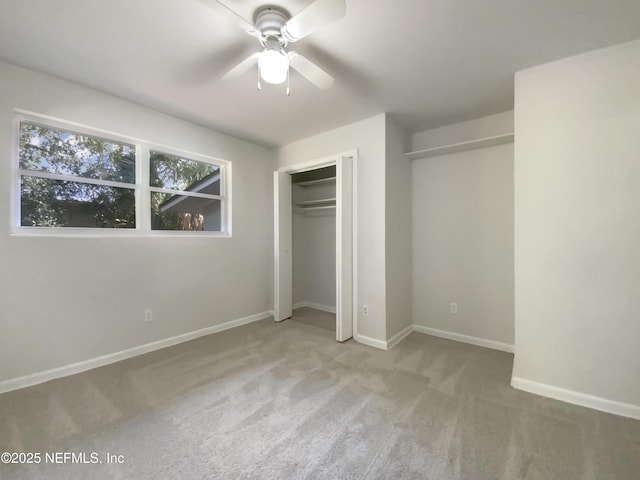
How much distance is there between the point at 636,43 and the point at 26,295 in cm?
488

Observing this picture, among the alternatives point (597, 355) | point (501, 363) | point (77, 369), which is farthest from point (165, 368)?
point (597, 355)

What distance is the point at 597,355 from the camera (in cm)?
191

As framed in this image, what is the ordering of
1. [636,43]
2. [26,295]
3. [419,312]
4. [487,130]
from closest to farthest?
[636,43] → [26,295] → [487,130] → [419,312]

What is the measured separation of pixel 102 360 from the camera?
99.5 inches

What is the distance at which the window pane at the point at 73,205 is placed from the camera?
89.5 inches

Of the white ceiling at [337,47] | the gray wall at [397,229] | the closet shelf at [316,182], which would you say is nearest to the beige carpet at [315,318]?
the gray wall at [397,229]

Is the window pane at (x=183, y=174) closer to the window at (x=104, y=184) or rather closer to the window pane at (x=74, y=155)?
the window at (x=104, y=184)

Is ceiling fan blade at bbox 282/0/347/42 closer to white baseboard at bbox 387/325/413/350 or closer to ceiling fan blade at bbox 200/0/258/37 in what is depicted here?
ceiling fan blade at bbox 200/0/258/37

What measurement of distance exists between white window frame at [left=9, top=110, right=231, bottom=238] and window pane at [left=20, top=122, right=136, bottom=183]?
5cm

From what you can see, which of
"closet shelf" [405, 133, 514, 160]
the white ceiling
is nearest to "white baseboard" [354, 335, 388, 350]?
"closet shelf" [405, 133, 514, 160]

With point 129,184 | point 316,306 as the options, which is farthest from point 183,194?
→ point 316,306

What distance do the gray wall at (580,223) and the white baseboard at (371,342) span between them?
3.95ft

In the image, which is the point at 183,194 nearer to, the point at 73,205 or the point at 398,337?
the point at 73,205

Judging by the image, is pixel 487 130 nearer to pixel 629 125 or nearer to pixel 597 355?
pixel 629 125
